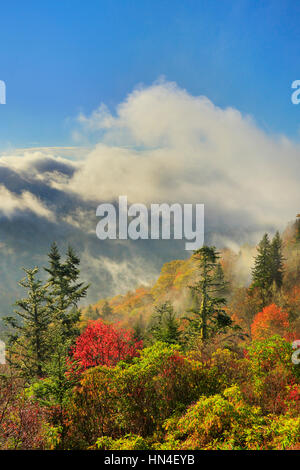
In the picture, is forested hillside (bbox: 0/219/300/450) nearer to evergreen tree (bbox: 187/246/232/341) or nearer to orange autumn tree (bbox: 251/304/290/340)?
evergreen tree (bbox: 187/246/232/341)

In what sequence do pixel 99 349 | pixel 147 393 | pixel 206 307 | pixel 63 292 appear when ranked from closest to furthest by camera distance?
1. pixel 147 393
2. pixel 99 349
3. pixel 206 307
4. pixel 63 292

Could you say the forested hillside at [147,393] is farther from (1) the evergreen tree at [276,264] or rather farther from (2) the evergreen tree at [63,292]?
(1) the evergreen tree at [276,264]

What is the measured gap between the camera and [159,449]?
10.2m

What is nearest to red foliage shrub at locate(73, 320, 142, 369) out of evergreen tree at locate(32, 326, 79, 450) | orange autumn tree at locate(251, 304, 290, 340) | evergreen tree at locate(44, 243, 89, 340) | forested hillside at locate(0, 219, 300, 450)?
forested hillside at locate(0, 219, 300, 450)

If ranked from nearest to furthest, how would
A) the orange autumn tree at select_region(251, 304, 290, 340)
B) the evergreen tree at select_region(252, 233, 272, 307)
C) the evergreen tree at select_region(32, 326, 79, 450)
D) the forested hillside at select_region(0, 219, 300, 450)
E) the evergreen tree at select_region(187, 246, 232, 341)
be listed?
the forested hillside at select_region(0, 219, 300, 450)
the evergreen tree at select_region(32, 326, 79, 450)
the evergreen tree at select_region(187, 246, 232, 341)
the orange autumn tree at select_region(251, 304, 290, 340)
the evergreen tree at select_region(252, 233, 272, 307)

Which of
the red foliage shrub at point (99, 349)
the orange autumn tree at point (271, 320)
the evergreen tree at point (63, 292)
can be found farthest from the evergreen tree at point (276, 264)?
the evergreen tree at point (63, 292)

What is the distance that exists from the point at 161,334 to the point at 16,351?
15.6 m

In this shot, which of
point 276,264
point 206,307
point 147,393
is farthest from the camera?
point 276,264

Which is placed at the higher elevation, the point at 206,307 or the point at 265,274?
the point at 265,274

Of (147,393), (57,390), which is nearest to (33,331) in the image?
(57,390)

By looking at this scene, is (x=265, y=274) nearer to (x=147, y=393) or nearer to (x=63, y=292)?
(x=63, y=292)

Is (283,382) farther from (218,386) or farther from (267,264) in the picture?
(267,264)

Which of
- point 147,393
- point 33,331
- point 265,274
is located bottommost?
point 147,393

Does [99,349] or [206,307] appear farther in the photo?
[206,307]
